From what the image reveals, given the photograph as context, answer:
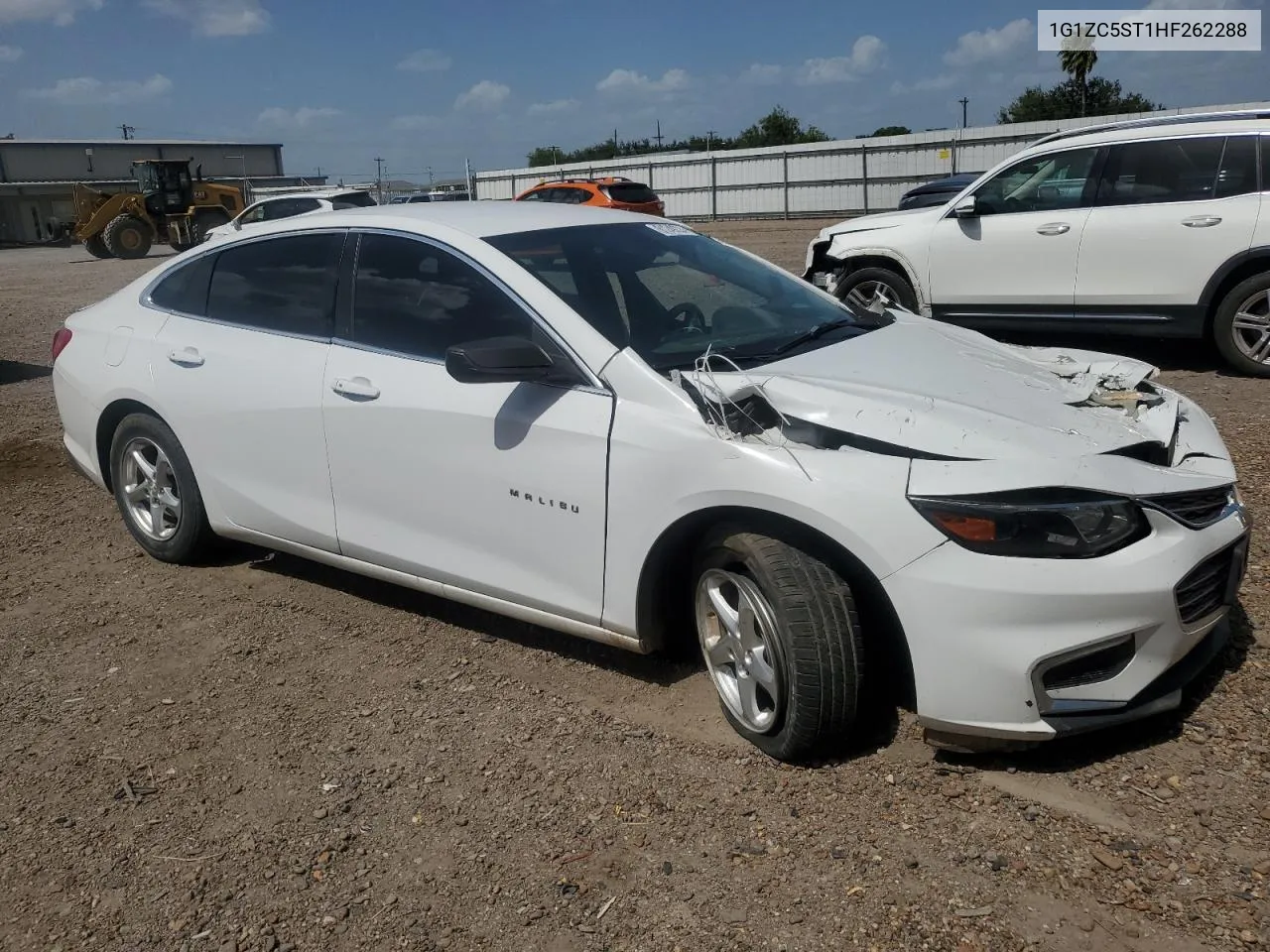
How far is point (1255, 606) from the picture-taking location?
3.98 m

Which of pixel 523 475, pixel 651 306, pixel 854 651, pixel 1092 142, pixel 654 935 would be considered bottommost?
pixel 654 935

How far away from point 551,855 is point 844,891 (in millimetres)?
760

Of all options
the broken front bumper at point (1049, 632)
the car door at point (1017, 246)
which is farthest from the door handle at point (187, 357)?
the car door at point (1017, 246)

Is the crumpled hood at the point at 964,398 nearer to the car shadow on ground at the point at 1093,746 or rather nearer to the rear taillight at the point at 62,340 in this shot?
the car shadow on ground at the point at 1093,746

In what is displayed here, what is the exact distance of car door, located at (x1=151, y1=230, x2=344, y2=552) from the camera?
13.8 feet

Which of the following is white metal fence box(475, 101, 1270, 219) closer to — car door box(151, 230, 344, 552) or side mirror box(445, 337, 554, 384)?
car door box(151, 230, 344, 552)

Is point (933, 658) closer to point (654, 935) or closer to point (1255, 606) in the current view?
point (654, 935)

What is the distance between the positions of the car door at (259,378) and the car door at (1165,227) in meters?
5.97

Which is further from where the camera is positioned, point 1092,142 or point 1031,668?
point 1092,142

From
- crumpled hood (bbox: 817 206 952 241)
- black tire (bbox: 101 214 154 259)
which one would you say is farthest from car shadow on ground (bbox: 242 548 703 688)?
black tire (bbox: 101 214 154 259)

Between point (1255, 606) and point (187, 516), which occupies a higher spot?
point (187, 516)

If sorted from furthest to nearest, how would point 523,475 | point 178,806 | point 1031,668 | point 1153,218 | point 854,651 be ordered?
point 1153,218 → point 523,475 → point 178,806 → point 854,651 → point 1031,668

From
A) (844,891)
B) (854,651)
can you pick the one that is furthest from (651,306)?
(844,891)

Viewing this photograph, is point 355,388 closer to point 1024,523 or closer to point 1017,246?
point 1024,523
